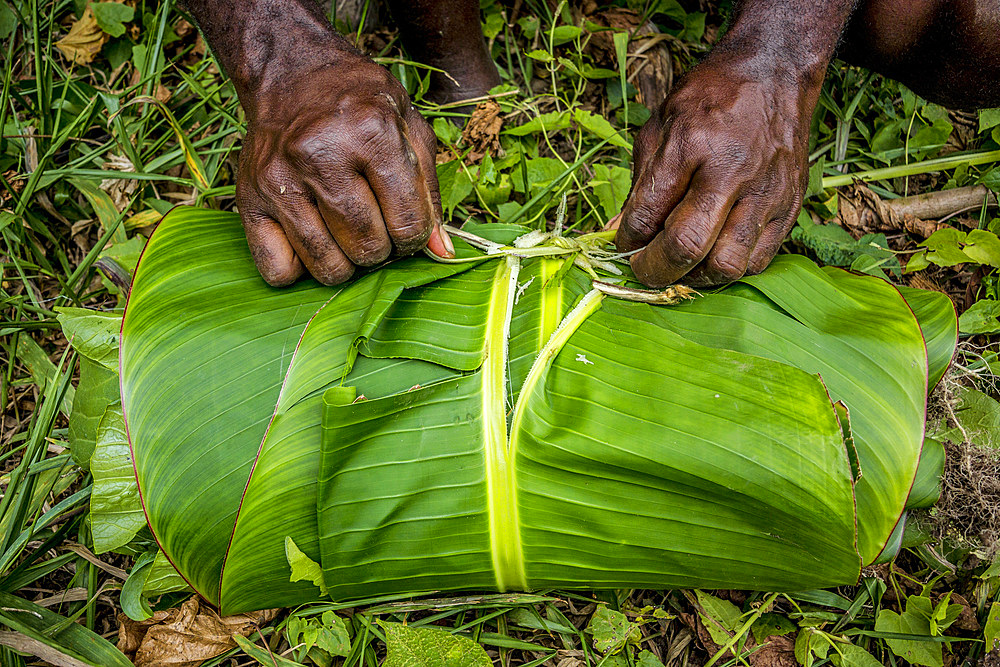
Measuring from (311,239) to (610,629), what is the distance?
1321mm

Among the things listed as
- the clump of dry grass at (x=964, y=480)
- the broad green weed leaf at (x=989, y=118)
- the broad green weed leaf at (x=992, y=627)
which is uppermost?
the broad green weed leaf at (x=989, y=118)

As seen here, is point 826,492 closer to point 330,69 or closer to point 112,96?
point 330,69

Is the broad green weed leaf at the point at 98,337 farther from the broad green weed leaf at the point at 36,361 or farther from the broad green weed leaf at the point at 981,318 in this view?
the broad green weed leaf at the point at 981,318

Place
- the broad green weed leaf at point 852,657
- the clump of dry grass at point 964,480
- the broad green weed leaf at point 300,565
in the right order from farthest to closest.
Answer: the broad green weed leaf at point 852,657 → the clump of dry grass at point 964,480 → the broad green weed leaf at point 300,565

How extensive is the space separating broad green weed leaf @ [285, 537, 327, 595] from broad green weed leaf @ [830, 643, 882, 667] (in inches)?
57.6

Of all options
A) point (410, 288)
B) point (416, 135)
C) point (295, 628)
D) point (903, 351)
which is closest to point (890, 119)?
point (903, 351)

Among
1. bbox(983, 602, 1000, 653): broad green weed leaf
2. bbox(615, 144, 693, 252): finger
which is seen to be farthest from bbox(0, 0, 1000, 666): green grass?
bbox(615, 144, 693, 252): finger

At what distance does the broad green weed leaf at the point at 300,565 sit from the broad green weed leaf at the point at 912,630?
62.4 inches

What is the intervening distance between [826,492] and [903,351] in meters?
0.44

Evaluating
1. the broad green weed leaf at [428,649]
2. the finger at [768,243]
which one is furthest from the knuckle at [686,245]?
the broad green weed leaf at [428,649]

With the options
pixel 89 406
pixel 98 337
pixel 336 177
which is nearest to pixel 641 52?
pixel 336 177

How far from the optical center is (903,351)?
1.49m

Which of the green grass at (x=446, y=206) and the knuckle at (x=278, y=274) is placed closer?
the knuckle at (x=278, y=274)

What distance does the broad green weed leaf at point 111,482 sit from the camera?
5.28 ft
